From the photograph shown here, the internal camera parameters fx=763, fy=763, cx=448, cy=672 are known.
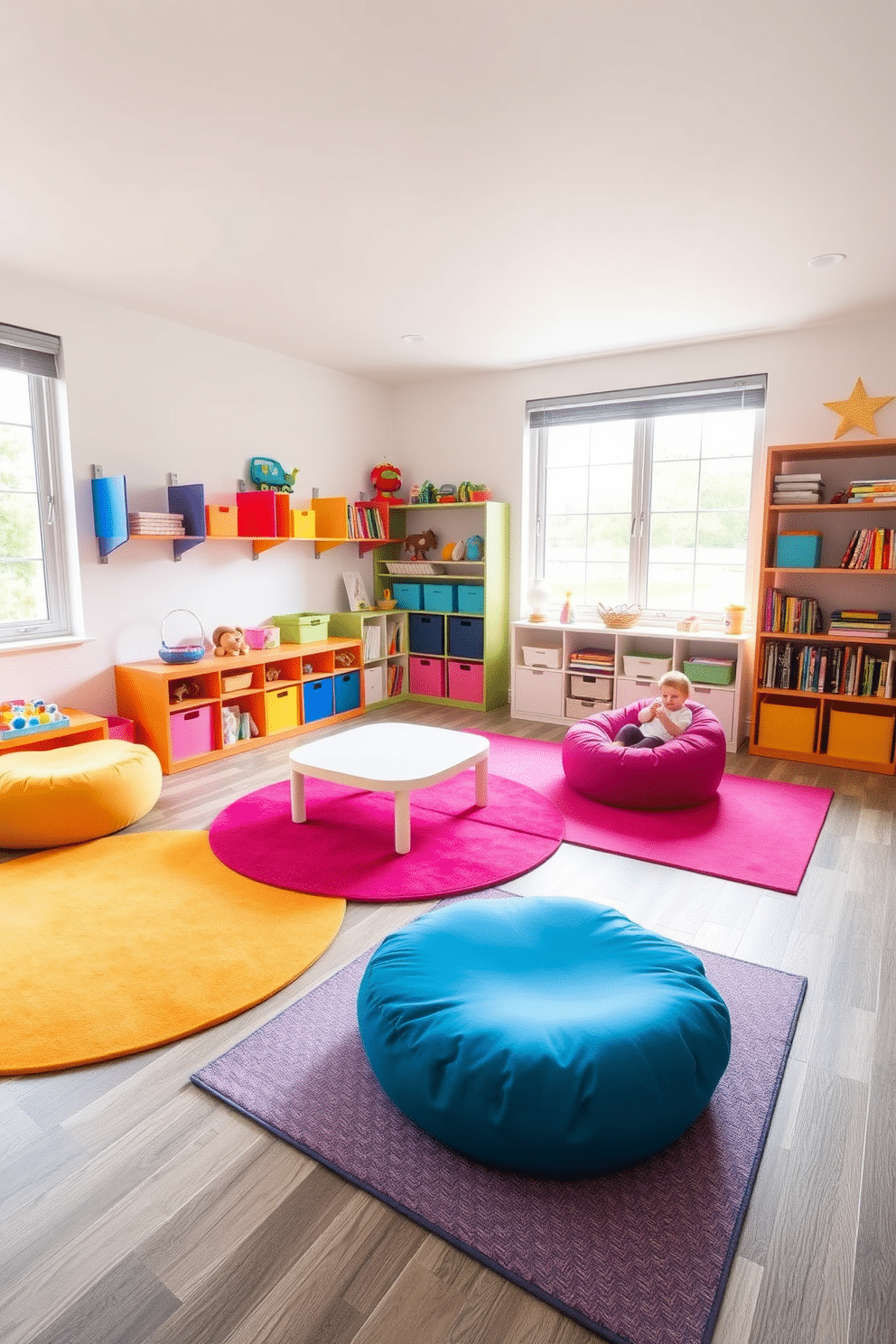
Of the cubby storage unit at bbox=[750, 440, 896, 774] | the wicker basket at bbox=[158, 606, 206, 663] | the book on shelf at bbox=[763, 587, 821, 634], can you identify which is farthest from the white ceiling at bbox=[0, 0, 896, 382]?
the wicker basket at bbox=[158, 606, 206, 663]

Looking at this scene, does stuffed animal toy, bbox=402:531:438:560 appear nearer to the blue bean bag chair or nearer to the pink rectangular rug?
the pink rectangular rug

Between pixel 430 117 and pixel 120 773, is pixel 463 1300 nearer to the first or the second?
pixel 120 773

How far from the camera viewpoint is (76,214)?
10.0 feet

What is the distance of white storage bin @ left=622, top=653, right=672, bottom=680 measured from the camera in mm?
5062

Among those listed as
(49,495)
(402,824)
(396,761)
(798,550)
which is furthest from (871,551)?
(49,495)

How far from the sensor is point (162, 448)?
4.57 meters

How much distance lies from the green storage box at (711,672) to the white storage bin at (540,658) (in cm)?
94

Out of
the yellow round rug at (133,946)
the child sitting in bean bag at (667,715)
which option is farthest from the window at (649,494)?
the yellow round rug at (133,946)

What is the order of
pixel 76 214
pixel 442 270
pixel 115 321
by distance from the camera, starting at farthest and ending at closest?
pixel 115 321, pixel 442 270, pixel 76 214

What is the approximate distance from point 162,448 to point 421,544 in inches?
90.5

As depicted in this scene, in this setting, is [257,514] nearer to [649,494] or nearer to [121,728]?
[121,728]

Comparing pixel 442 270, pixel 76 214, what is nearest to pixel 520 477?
pixel 442 270

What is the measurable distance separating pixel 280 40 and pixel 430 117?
53 cm

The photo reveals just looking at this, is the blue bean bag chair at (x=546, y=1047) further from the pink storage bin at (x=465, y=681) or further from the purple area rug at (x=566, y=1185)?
the pink storage bin at (x=465, y=681)
